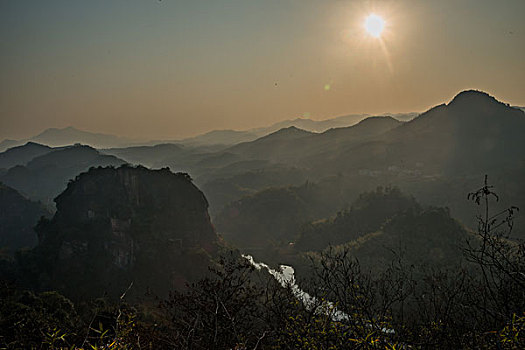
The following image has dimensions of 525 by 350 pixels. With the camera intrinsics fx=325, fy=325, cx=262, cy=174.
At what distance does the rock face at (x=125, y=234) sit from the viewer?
40.9 m

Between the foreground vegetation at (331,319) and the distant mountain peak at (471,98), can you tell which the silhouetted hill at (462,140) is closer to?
the distant mountain peak at (471,98)

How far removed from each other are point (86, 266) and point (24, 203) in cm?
5730

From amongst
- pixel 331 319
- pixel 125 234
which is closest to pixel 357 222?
pixel 125 234

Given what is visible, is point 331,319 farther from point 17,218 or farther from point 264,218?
point 17,218

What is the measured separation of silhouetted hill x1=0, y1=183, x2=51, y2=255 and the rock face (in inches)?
1321

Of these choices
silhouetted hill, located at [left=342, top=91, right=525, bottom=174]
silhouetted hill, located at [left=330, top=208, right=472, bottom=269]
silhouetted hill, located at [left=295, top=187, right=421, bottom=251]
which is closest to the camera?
silhouetted hill, located at [left=330, top=208, right=472, bottom=269]

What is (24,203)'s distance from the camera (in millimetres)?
83438

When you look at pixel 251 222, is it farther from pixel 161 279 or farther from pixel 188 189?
pixel 161 279

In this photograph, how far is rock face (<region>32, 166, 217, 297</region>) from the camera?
40938 millimetres

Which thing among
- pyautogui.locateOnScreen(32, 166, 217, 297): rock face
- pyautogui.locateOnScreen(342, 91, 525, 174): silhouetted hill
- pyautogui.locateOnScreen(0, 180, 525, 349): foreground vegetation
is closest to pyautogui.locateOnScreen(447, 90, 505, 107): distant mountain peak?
pyautogui.locateOnScreen(342, 91, 525, 174): silhouetted hill

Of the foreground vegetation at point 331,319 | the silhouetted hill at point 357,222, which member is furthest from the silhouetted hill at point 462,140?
the foreground vegetation at point 331,319

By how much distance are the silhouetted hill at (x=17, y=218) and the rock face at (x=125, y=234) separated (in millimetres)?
33562

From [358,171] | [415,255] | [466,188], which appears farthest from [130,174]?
[358,171]

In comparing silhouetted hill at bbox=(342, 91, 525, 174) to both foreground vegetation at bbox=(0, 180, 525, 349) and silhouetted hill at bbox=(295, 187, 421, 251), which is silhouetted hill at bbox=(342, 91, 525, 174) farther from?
foreground vegetation at bbox=(0, 180, 525, 349)
